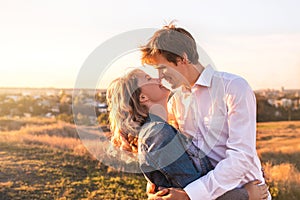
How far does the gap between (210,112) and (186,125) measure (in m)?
0.15

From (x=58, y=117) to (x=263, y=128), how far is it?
4039mm

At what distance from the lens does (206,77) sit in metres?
2.21

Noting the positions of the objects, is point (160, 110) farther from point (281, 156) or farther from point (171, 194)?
point (281, 156)

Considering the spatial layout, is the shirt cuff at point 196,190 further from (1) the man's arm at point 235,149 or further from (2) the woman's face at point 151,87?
(2) the woman's face at point 151,87

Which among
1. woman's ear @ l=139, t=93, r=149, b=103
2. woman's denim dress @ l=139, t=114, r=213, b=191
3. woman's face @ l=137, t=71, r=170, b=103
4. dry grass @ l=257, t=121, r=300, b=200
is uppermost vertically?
woman's face @ l=137, t=71, r=170, b=103

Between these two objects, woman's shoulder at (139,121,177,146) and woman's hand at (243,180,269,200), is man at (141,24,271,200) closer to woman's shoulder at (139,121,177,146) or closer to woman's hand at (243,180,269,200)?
woman's hand at (243,180,269,200)

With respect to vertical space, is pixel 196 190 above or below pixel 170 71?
below

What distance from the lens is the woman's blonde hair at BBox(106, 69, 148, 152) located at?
2191 millimetres

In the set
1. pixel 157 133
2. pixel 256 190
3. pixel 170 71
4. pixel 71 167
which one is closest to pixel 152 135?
pixel 157 133

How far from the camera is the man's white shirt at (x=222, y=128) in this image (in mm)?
2012

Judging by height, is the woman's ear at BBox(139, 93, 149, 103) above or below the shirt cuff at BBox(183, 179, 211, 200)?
above

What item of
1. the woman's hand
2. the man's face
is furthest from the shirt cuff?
the man's face

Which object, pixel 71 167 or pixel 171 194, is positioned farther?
pixel 71 167

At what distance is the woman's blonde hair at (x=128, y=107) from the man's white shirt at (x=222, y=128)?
0.73 ft
